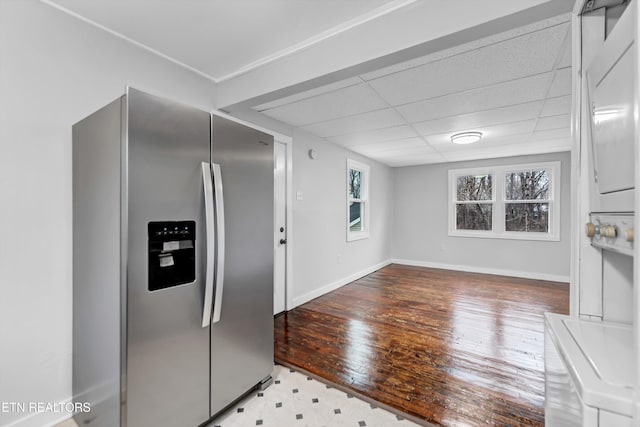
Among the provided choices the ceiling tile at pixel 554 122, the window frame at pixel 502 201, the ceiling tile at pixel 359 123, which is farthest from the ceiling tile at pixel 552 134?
the ceiling tile at pixel 359 123

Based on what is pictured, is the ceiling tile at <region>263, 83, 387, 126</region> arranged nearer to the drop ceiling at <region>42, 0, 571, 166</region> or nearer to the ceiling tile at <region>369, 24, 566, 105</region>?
the drop ceiling at <region>42, 0, 571, 166</region>

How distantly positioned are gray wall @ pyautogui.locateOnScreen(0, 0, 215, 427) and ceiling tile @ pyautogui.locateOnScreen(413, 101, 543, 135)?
310 centimetres

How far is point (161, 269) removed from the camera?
140 cm

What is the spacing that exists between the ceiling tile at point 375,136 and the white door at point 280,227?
3.38 ft

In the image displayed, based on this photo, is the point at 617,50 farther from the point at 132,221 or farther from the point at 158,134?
the point at 132,221

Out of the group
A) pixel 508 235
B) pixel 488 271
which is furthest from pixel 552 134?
pixel 488 271

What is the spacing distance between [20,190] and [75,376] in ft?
3.61

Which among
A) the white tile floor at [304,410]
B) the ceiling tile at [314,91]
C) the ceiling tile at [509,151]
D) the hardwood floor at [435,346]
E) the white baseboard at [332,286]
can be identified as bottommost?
the white tile floor at [304,410]

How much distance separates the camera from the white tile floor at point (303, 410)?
1686 millimetres

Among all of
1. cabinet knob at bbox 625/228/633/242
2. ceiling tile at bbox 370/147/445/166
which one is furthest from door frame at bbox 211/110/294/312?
cabinet knob at bbox 625/228/633/242

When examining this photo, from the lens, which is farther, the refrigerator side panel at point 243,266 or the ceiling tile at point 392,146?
the ceiling tile at point 392,146

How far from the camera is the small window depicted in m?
4.86

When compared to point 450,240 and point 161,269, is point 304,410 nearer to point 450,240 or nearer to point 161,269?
point 161,269

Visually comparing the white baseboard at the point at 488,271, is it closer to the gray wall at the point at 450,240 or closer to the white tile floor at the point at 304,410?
the gray wall at the point at 450,240
